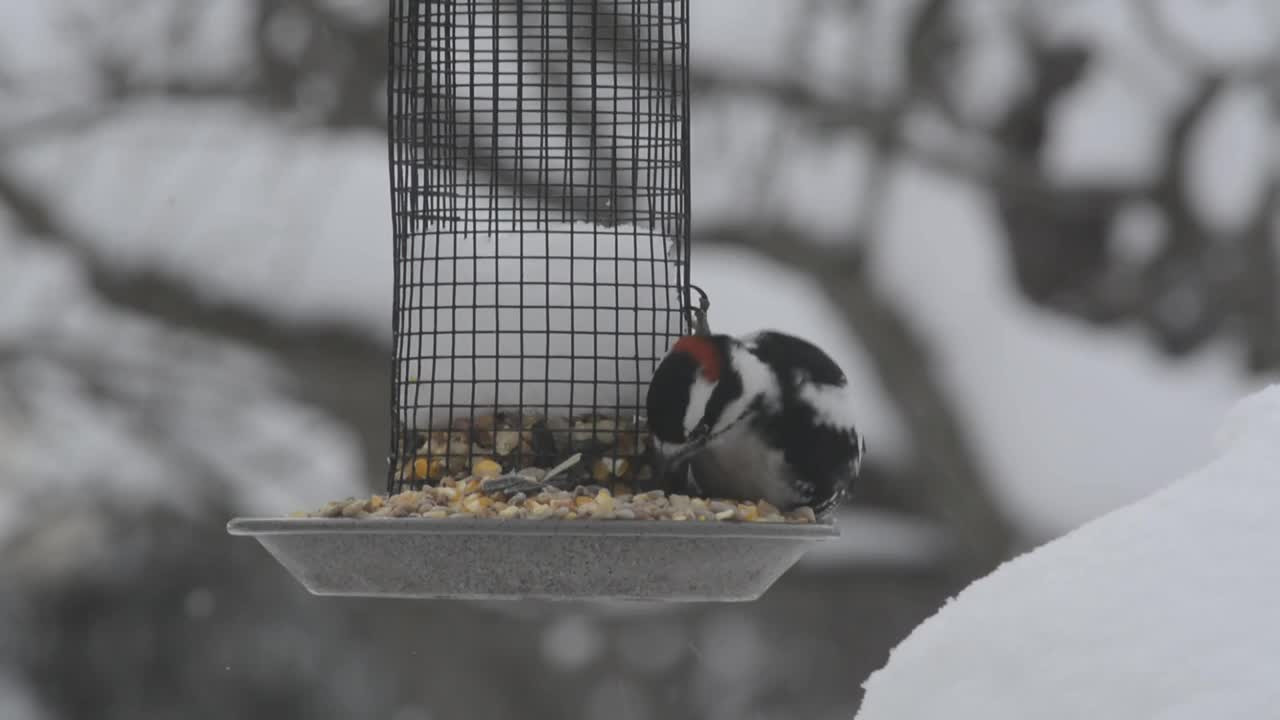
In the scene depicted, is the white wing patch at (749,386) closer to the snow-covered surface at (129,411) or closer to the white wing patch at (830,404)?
the white wing patch at (830,404)

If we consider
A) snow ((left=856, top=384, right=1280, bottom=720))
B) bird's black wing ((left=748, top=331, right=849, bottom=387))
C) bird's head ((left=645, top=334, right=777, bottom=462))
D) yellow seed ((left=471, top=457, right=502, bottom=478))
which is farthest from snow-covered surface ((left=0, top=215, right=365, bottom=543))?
snow ((left=856, top=384, right=1280, bottom=720))

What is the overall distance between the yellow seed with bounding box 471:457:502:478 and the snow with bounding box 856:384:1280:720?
108 centimetres

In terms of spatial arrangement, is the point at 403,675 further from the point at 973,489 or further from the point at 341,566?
the point at 341,566

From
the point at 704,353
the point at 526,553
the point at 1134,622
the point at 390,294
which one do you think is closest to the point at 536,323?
the point at 704,353

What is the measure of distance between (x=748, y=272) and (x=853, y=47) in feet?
3.62

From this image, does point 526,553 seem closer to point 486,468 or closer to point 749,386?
point 486,468

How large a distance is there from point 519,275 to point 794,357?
561 millimetres

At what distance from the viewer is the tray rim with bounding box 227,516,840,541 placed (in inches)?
104

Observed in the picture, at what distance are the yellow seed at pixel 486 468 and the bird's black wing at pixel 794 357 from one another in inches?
20.6

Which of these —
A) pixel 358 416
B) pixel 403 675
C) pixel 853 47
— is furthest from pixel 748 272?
pixel 403 675

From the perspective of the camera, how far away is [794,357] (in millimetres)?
3320

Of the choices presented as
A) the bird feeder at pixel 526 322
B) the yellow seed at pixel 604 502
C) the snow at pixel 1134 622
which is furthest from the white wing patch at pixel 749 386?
the snow at pixel 1134 622

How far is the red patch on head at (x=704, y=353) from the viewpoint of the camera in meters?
3.09

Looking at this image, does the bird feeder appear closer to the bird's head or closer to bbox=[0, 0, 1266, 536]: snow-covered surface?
the bird's head
